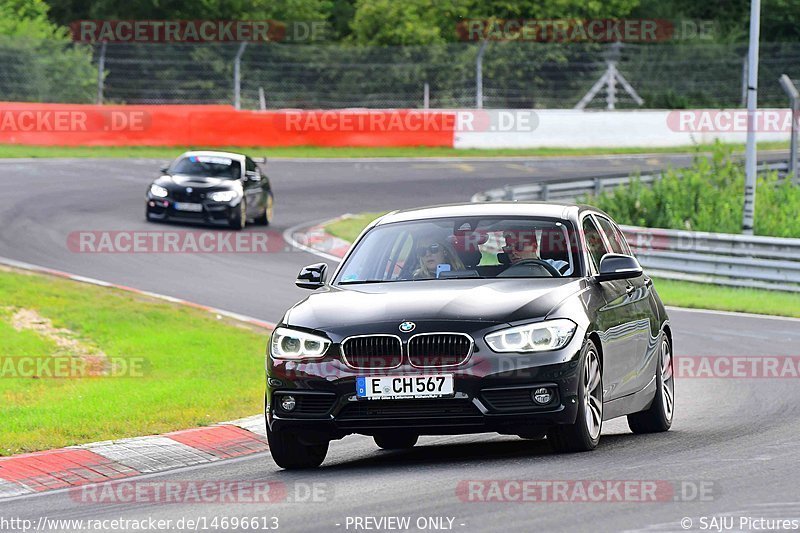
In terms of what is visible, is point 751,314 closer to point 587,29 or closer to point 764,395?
point 764,395

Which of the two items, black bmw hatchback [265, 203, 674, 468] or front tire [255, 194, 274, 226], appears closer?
black bmw hatchback [265, 203, 674, 468]

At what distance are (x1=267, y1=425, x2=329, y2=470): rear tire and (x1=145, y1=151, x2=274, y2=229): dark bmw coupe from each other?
20213mm

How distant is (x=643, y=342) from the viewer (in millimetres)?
10781

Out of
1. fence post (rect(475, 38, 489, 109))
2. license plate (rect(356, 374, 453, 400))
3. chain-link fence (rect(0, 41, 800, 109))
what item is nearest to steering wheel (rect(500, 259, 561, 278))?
license plate (rect(356, 374, 453, 400))

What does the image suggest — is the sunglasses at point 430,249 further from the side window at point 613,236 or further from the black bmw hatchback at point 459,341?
the side window at point 613,236

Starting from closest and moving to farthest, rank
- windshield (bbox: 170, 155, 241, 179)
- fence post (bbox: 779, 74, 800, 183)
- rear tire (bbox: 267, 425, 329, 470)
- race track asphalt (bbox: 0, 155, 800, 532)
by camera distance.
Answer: race track asphalt (bbox: 0, 155, 800, 532) < rear tire (bbox: 267, 425, 329, 470) < windshield (bbox: 170, 155, 241, 179) < fence post (bbox: 779, 74, 800, 183)

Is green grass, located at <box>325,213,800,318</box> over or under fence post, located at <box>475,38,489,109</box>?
under

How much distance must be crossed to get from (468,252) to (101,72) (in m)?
34.9

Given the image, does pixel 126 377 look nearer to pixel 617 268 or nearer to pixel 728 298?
pixel 617 268

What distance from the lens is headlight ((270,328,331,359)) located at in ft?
29.8

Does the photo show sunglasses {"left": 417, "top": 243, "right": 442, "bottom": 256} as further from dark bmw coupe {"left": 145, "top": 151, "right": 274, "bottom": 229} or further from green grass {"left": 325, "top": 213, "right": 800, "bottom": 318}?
dark bmw coupe {"left": 145, "top": 151, "right": 274, "bottom": 229}

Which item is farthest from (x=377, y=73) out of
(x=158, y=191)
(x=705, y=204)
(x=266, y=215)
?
(x=705, y=204)

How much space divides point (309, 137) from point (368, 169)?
4.07 metres

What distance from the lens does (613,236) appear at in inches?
448
